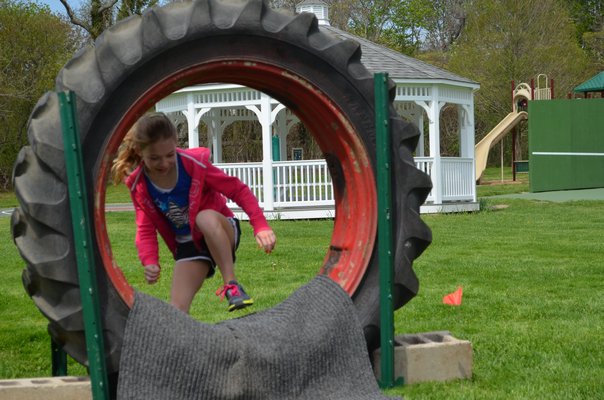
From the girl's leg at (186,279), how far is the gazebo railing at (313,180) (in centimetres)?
1409

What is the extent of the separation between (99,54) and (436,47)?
54.7m

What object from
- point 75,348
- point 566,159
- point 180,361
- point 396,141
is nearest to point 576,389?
point 396,141

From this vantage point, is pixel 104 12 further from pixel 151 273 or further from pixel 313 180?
pixel 151 273

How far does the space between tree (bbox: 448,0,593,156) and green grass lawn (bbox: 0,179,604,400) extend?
31.0 m

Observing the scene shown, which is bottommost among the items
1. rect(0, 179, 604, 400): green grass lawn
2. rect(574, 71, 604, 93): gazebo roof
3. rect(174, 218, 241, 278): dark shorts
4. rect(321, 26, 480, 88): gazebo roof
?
rect(0, 179, 604, 400): green grass lawn

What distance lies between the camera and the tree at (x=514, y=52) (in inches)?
1795

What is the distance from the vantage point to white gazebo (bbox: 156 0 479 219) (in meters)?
19.6

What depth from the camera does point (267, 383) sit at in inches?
165

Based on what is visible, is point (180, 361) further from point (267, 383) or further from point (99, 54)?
point (99, 54)

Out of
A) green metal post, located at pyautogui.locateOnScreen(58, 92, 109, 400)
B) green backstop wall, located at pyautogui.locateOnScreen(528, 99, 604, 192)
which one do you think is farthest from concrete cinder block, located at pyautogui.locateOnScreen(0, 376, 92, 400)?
green backstop wall, located at pyautogui.locateOnScreen(528, 99, 604, 192)

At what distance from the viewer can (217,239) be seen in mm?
4824

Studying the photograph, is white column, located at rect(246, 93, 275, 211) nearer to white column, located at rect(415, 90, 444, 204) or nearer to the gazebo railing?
the gazebo railing

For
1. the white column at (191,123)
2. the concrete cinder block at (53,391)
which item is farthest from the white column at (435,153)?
the concrete cinder block at (53,391)

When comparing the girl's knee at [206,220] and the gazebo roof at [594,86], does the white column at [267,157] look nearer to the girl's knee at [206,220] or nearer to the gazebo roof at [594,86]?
the girl's knee at [206,220]
